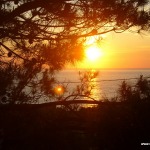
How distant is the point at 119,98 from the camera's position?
97.0 inches

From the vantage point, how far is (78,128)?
8.77 ft

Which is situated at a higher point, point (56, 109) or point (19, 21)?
point (19, 21)

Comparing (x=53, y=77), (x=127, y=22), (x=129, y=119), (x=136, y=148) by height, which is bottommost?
(x=136, y=148)

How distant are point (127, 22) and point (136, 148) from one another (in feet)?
6.28

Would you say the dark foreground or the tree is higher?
the tree

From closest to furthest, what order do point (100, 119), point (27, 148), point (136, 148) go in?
point (136, 148), point (100, 119), point (27, 148)

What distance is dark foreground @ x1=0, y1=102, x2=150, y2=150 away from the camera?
7.23ft

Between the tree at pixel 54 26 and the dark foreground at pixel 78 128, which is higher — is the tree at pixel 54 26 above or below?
above

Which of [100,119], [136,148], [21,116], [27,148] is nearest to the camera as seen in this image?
[136,148]

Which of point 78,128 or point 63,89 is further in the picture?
Result: point 63,89

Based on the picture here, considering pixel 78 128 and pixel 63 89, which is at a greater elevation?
pixel 63 89

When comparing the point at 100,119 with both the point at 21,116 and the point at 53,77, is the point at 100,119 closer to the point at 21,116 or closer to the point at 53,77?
the point at 21,116

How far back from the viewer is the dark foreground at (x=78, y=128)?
220 centimetres

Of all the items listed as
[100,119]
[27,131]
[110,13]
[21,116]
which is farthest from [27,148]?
[110,13]
